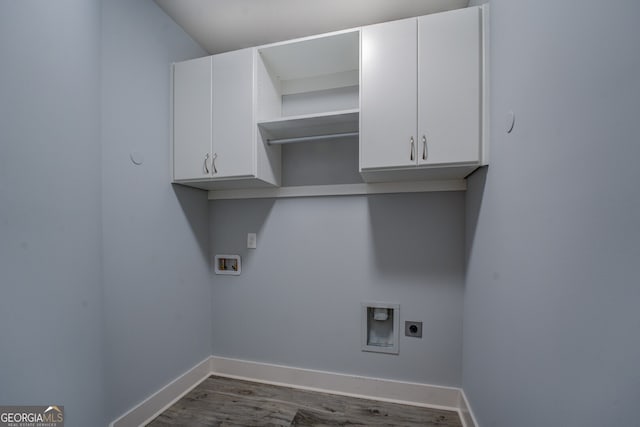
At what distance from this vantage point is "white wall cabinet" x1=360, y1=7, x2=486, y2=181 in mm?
1375

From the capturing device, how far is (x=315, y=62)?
6.18 ft

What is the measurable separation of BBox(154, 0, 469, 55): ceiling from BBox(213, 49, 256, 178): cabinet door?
0.28 metres

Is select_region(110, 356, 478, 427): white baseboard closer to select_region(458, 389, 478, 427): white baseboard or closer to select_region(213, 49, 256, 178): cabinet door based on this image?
select_region(458, 389, 478, 427): white baseboard

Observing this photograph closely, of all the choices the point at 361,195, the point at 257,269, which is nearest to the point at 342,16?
the point at 361,195

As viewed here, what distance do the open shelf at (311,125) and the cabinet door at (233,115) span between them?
5.8 inches

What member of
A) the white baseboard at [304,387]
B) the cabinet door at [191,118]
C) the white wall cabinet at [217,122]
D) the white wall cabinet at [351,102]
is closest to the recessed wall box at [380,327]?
the white baseboard at [304,387]

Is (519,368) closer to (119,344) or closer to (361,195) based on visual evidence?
(361,195)

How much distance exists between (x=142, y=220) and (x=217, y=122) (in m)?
0.82

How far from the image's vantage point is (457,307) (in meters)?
1.79

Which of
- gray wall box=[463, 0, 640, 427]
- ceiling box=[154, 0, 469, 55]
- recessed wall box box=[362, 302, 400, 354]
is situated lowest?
recessed wall box box=[362, 302, 400, 354]

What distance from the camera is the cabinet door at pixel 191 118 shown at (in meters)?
1.80

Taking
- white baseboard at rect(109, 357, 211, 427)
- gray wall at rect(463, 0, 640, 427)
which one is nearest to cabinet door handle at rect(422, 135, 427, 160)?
gray wall at rect(463, 0, 640, 427)

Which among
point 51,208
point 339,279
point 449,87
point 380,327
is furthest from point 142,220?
point 449,87
